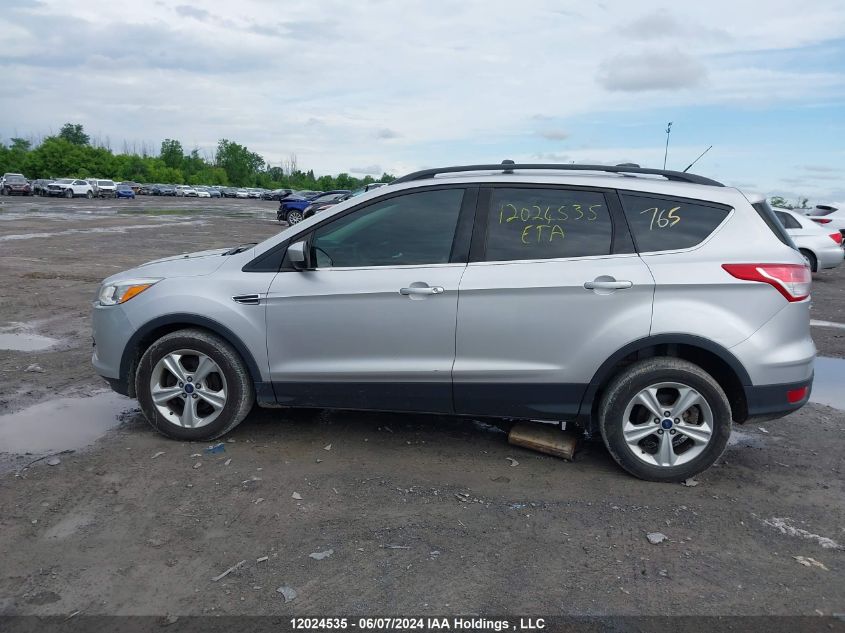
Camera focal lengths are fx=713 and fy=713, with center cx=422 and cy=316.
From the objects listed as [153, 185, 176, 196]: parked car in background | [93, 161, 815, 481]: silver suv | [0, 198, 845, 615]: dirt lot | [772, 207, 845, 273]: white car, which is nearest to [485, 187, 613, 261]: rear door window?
[93, 161, 815, 481]: silver suv

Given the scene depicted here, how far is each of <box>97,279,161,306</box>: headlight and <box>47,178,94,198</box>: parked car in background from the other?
6289 cm

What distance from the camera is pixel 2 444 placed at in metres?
4.94

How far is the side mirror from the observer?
473 cm

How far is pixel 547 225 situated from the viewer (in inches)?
184

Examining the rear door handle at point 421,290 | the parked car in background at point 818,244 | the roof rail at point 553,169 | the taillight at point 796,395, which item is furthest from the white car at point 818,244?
the rear door handle at point 421,290

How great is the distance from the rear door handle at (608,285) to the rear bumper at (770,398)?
3.23 feet

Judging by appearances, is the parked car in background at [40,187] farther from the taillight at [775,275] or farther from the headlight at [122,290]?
the taillight at [775,275]

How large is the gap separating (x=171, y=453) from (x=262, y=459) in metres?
0.64

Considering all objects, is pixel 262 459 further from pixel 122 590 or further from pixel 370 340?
pixel 122 590

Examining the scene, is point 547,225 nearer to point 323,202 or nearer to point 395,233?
point 395,233

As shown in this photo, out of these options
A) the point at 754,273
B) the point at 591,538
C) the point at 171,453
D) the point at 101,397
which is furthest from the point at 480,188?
the point at 101,397

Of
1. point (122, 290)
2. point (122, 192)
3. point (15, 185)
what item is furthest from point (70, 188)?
point (122, 290)

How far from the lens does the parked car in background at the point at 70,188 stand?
198 feet

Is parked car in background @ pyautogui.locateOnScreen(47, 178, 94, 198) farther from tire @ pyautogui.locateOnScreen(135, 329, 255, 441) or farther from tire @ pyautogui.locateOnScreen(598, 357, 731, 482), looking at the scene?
tire @ pyautogui.locateOnScreen(598, 357, 731, 482)
